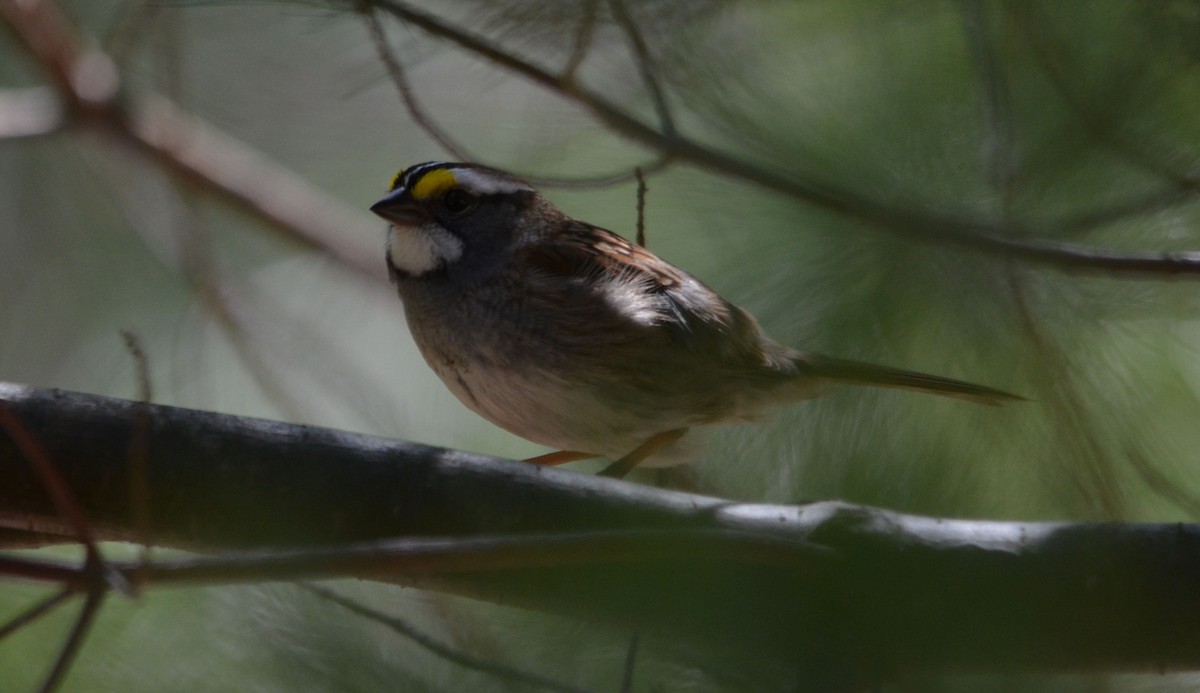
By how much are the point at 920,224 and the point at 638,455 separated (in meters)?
1.24

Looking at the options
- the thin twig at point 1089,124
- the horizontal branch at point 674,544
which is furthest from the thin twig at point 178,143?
the thin twig at point 1089,124

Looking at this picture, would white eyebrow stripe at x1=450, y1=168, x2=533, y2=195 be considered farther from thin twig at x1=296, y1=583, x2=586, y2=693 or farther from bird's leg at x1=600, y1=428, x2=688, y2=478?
thin twig at x1=296, y1=583, x2=586, y2=693

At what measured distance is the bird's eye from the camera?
12.8ft

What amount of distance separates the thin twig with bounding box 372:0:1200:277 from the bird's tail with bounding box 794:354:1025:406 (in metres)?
0.46

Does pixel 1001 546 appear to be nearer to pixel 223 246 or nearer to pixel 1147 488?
pixel 1147 488

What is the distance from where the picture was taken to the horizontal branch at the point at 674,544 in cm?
215

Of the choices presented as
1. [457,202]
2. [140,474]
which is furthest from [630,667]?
[457,202]

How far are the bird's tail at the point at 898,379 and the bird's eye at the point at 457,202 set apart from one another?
1.25 metres

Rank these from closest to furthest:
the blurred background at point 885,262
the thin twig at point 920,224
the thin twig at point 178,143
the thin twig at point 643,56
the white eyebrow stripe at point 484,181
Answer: the blurred background at point 885,262, the thin twig at point 920,224, the thin twig at point 643,56, the white eyebrow stripe at point 484,181, the thin twig at point 178,143

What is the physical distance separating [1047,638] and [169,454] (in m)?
1.94

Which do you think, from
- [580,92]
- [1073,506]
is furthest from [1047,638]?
[580,92]

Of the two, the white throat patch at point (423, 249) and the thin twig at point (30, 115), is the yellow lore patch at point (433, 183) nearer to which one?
the white throat patch at point (423, 249)

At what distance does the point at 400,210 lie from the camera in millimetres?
3783

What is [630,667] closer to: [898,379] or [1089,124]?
[898,379]
